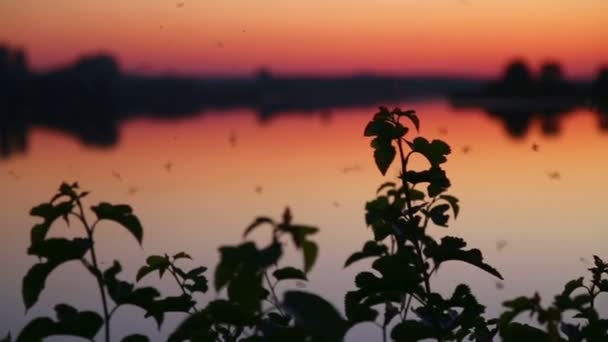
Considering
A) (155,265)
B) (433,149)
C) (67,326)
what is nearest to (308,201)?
(433,149)

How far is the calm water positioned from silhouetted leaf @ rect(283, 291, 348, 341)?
313cm

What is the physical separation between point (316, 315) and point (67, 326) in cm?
61

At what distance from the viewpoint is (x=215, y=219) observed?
41.6ft

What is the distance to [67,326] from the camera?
125cm

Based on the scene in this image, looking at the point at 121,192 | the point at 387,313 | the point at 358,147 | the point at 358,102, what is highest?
the point at 358,102

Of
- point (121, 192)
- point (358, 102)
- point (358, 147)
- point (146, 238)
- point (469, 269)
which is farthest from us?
point (358, 102)

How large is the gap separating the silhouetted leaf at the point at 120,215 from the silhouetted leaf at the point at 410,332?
2.26 feet

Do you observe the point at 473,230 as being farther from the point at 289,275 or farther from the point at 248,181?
the point at 289,275

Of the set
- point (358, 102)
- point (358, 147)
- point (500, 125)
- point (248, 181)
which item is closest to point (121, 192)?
point (248, 181)

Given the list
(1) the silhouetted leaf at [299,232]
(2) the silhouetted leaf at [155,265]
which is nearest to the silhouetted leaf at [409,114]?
(2) the silhouetted leaf at [155,265]

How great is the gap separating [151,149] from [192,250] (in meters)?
16.4

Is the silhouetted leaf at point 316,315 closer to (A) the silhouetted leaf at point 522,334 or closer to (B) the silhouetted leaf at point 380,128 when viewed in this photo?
(A) the silhouetted leaf at point 522,334

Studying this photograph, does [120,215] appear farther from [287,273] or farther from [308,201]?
[308,201]

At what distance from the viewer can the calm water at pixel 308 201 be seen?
9.37m
